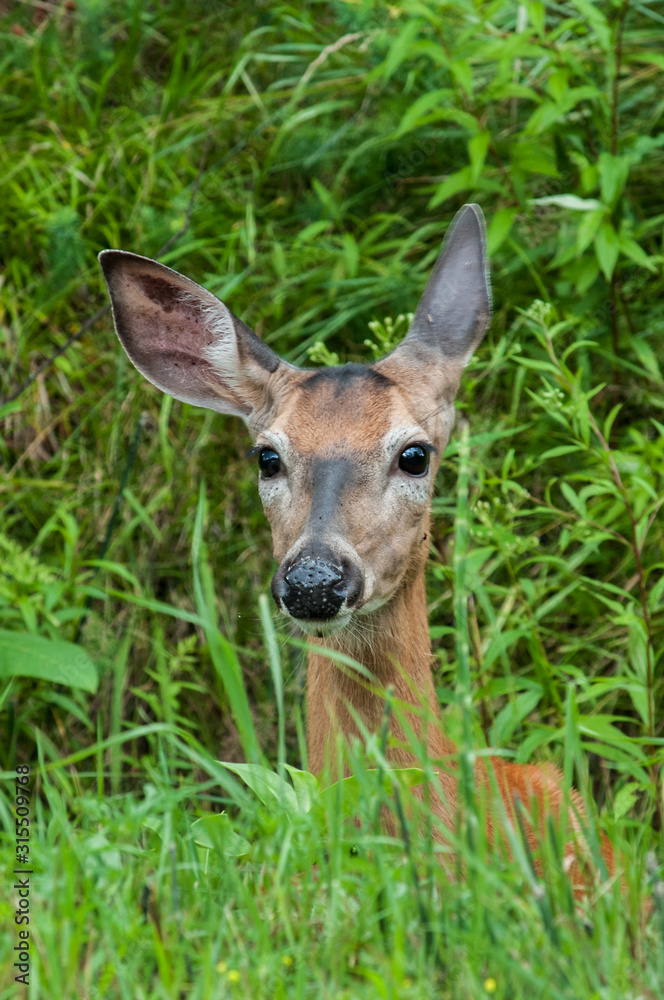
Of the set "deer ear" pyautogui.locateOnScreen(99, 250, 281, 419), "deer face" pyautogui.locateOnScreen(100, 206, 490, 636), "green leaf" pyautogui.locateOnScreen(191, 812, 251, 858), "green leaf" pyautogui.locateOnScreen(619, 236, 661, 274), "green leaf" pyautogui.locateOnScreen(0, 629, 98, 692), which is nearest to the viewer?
"green leaf" pyautogui.locateOnScreen(191, 812, 251, 858)

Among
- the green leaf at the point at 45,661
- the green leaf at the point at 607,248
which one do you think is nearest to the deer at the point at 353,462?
the green leaf at the point at 607,248

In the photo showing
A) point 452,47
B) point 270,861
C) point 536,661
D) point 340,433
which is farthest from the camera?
point 452,47

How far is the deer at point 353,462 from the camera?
2.88 metres

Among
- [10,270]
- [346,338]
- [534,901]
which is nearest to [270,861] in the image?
[534,901]

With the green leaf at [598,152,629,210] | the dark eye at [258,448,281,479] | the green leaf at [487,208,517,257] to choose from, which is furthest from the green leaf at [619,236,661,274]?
the dark eye at [258,448,281,479]

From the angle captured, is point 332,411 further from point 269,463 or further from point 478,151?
point 478,151

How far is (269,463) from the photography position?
130 inches

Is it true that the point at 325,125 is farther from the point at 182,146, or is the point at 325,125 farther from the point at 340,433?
the point at 340,433

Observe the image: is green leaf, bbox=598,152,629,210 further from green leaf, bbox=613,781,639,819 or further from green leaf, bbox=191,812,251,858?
green leaf, bbox=191,812,251,858

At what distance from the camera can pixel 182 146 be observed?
17.8 feet

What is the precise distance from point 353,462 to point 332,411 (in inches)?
8.5

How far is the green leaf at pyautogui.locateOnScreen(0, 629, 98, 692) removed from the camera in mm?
3861

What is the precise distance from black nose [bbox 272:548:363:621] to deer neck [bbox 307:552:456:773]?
375 mm

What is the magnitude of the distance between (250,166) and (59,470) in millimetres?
1628
